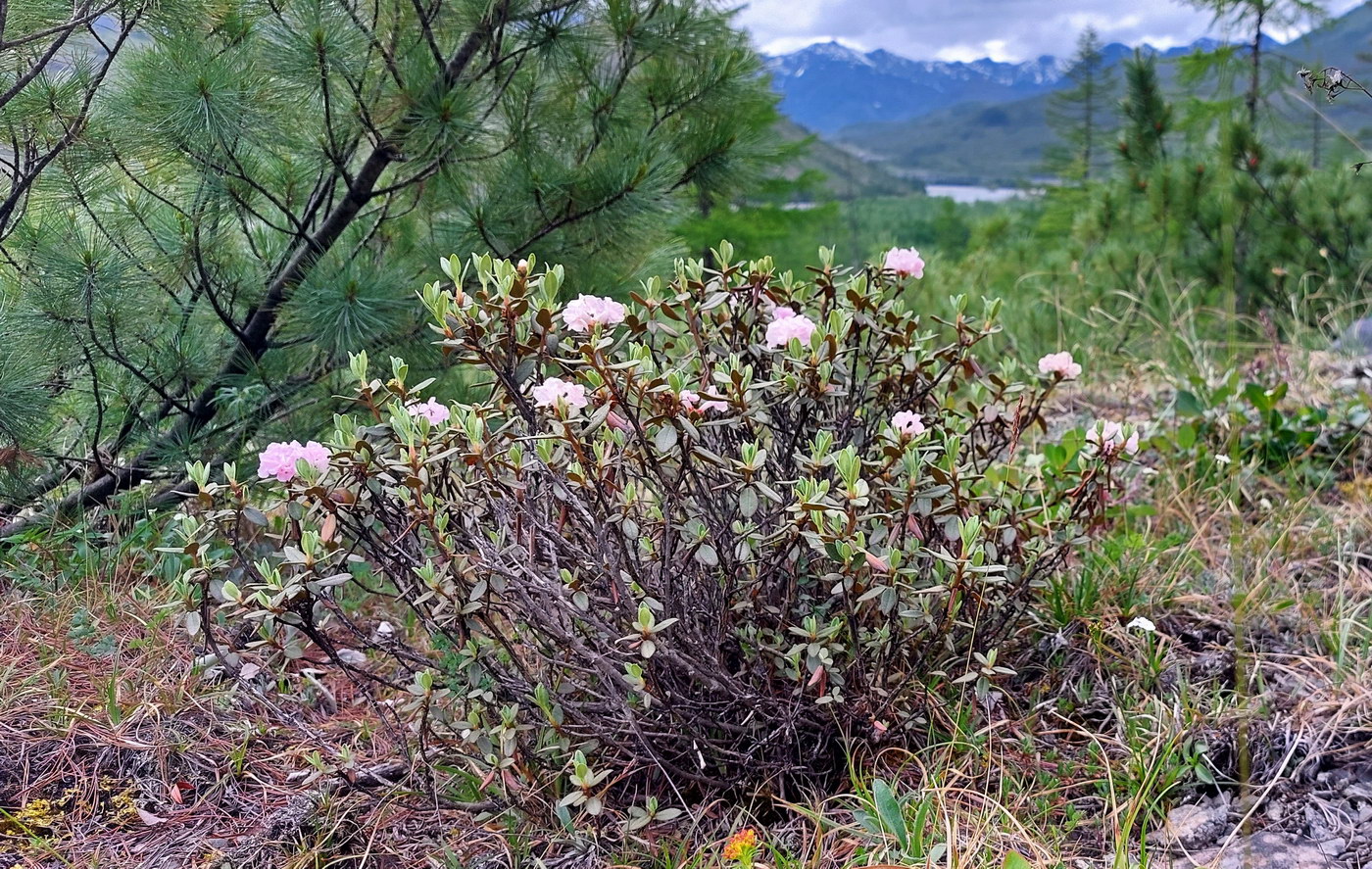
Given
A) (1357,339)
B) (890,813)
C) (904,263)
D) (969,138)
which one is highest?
(904,263)

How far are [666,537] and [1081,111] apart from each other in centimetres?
1423

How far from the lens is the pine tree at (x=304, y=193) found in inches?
94.3

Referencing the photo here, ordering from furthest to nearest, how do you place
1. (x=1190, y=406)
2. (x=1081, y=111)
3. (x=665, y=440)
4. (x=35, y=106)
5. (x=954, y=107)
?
1. (x=954, y=107)
2. (x=1081, y=111)
3. (x=1190, y=406)
4. (x=35, y=106)
5. (x=665, y=440)

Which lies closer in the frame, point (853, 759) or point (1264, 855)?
point (1264, 855)

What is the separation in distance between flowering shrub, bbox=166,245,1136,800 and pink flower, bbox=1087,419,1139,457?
1 cm

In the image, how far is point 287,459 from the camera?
1589 millimetres

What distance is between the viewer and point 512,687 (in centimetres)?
173

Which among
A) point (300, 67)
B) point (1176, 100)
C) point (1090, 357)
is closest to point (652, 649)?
point (300, 67)

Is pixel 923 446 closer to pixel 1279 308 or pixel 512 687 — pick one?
pixel 512 687

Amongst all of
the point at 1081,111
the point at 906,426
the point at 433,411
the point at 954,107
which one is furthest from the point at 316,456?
the point at 954,107

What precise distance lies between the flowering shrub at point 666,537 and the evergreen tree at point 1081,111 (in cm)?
1051

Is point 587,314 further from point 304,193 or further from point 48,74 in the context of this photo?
point 48,74

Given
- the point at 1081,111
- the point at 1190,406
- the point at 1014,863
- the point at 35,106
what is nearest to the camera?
the point at 1014,863

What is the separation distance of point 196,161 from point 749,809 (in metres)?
2.05
